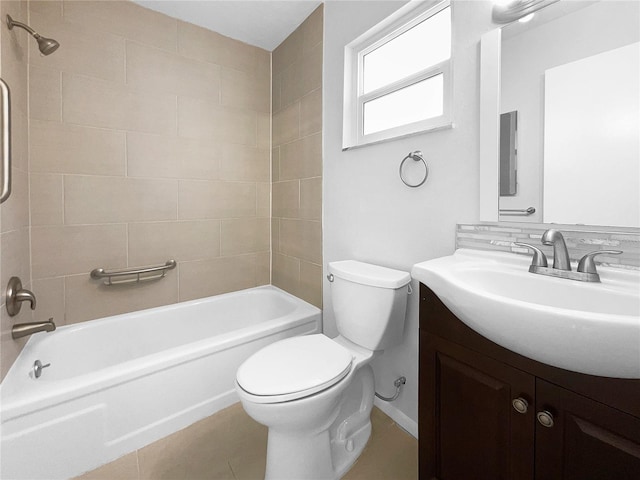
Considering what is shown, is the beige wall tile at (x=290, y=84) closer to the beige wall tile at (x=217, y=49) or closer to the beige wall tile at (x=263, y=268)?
the beige wall tile at (x=217, y=49)

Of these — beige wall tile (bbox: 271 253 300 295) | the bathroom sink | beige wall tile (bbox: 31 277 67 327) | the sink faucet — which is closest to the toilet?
the bathroom sink

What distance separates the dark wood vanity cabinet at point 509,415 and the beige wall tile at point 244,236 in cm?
168

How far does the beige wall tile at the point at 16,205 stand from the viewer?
1288mm

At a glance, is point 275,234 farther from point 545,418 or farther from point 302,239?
point 545,418

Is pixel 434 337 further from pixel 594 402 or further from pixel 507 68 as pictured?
pixel 507 68

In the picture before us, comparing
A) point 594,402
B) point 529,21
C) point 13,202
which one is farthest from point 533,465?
point 13,202

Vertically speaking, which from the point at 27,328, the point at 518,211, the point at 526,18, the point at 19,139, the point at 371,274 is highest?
the point at 526,18

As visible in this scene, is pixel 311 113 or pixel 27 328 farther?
pixel 311 113

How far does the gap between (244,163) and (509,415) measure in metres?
2.17

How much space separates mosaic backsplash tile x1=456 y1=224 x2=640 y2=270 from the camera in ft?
2.77

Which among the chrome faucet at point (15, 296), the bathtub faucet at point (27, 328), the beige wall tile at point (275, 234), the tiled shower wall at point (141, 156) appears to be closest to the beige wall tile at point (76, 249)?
the tiled shower wall at point (141, 156)

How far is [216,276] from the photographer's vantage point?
2.29 metres

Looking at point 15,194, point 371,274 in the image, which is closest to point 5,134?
point 15,194

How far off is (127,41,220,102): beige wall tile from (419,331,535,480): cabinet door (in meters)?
2.12
